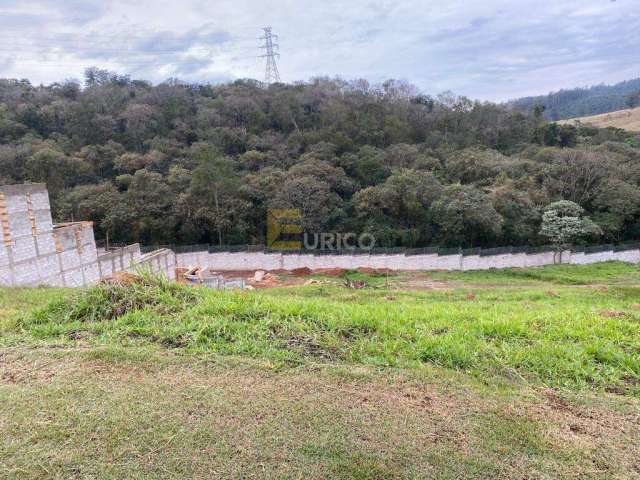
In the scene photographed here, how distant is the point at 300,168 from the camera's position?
24.2 meters

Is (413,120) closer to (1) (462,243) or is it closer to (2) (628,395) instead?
(1) (462,243)

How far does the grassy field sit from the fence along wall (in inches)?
656

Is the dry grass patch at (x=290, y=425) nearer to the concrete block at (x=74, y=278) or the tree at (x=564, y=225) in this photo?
the concrete block at (x=74, y=278)

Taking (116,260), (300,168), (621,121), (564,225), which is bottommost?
(564,225)

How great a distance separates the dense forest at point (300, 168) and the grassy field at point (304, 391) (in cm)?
1807

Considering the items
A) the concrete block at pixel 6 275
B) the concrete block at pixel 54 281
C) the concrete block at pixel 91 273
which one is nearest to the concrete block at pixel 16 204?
the concrete block at pixel 6 275

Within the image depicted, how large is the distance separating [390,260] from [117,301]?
1790cm

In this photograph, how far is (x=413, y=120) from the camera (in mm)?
38094

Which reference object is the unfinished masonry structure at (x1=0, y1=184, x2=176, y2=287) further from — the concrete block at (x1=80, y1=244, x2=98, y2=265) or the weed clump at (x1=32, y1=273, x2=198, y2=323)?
the weed clump at (x1=32, y1=273, x2=198, y2=323)

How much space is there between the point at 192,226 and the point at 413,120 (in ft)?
81.4

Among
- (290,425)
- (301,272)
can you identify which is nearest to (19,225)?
(290,425)

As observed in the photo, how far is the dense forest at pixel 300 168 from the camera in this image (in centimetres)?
2230

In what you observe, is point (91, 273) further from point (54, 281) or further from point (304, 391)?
point (304, 391)

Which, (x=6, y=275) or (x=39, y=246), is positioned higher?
(x=39, y=246)
